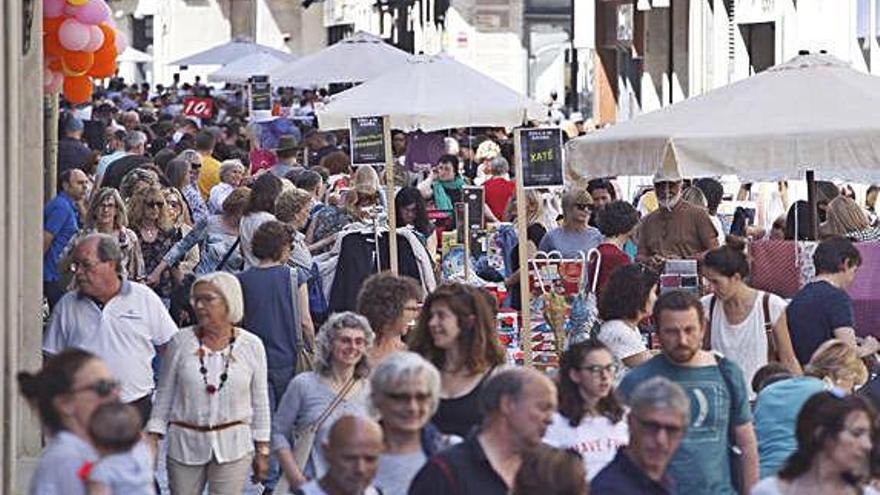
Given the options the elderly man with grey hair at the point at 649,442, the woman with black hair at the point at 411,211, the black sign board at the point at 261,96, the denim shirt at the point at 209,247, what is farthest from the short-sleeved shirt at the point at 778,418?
the black sign board at the point at 261,96

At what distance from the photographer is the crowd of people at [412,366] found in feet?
24.9

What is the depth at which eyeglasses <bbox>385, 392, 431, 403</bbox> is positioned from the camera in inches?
314

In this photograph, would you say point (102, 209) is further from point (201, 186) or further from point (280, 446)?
point (201, 186)

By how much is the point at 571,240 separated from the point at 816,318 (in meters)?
4.34

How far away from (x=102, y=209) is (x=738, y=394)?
6099 millimetres

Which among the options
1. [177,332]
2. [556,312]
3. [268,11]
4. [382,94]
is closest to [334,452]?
[177,332]

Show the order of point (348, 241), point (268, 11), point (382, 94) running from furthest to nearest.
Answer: point (268, 11) → point (382, 94) → point (348, 241)

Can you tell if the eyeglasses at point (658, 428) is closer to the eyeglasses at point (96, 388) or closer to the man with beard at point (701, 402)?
the man with beard at point (701, 402)

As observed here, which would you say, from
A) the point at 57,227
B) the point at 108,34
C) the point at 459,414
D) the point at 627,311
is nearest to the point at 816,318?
the point at 627,311

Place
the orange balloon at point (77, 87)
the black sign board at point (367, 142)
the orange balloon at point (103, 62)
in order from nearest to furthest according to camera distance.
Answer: the orange balloon at point (103, 62) → the orange balloon at point (77, 87) → the black sign board at point (367, 142)

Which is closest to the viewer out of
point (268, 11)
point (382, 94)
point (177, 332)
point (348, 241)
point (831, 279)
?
point (177, 332)

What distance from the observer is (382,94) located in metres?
21.5

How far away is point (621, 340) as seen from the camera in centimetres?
1091

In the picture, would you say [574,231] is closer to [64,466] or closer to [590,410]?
[590,410]
